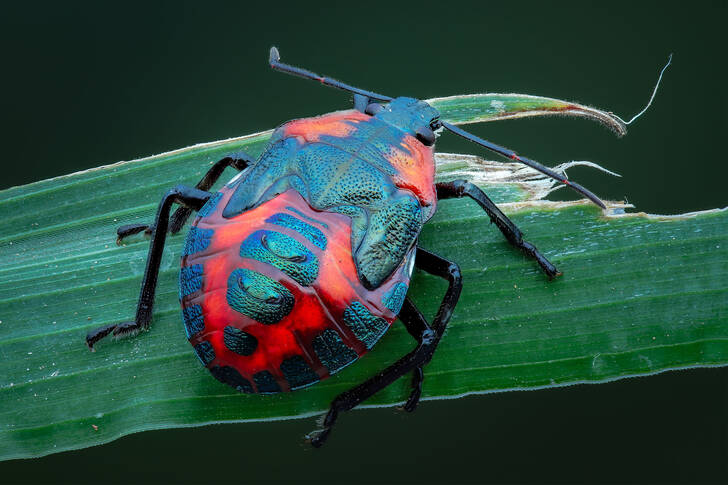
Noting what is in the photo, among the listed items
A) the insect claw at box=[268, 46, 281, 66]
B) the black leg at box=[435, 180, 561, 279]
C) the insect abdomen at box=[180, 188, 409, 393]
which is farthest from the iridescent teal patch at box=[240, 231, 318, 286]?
the insect claw at box=[268, 46, 281, 66]

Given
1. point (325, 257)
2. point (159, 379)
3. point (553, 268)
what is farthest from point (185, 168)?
point (553, 268)

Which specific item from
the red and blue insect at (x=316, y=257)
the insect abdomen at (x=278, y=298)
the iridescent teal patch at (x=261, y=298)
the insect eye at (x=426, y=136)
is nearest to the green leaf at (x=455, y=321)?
the red and blue insect at (x=316, y=257)

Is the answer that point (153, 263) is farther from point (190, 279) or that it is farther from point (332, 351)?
point (332, 351)

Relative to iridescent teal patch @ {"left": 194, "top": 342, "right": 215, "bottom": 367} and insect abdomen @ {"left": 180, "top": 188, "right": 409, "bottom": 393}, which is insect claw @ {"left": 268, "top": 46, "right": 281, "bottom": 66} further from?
iridescent teal patch @ {"left": 194, "top": 342, "right": 215, "bottom": 367}

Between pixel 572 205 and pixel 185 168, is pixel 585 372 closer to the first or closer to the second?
pixel 572 205

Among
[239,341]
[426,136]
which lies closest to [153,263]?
[239,341]

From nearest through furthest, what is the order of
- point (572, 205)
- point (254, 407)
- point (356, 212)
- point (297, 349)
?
point (297, 349) < point (356, 212) < point (254, 407) < point (572, 205)
